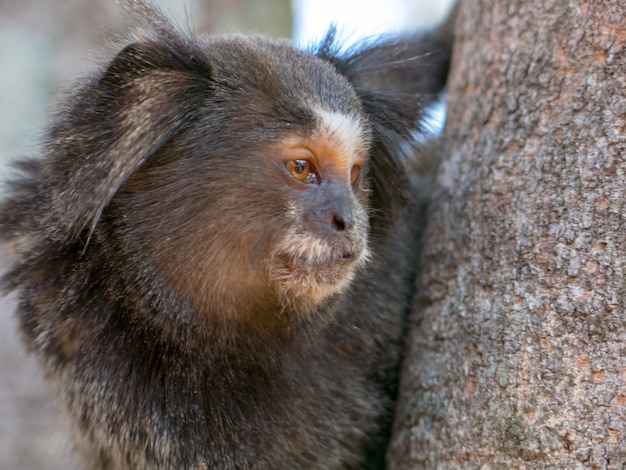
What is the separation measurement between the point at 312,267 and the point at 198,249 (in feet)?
1.56

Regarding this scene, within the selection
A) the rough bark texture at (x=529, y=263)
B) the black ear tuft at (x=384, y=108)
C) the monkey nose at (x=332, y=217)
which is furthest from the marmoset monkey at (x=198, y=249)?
the rough bark texture at (x=529, y=263)

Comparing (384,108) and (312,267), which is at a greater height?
(384,108)

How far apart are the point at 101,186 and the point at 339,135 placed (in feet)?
3.26

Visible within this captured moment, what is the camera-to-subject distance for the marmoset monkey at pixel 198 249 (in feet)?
9.46

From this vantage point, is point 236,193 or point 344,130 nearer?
point 236,193

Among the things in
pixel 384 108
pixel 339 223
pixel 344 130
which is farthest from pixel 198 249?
pixel 384 108

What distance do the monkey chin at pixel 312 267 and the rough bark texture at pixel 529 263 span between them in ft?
1.74

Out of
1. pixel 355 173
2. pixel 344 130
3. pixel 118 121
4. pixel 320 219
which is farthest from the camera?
pixel 355 173

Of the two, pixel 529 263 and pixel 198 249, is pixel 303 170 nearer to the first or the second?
pixel 198 249

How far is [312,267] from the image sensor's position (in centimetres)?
292

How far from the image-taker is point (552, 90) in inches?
116

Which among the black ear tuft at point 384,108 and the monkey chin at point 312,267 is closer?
the monkey chin at point 312,267

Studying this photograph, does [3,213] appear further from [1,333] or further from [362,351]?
[1,333]

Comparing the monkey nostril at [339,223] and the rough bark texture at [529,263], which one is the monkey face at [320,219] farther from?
the rough bark texture at [529,263]
